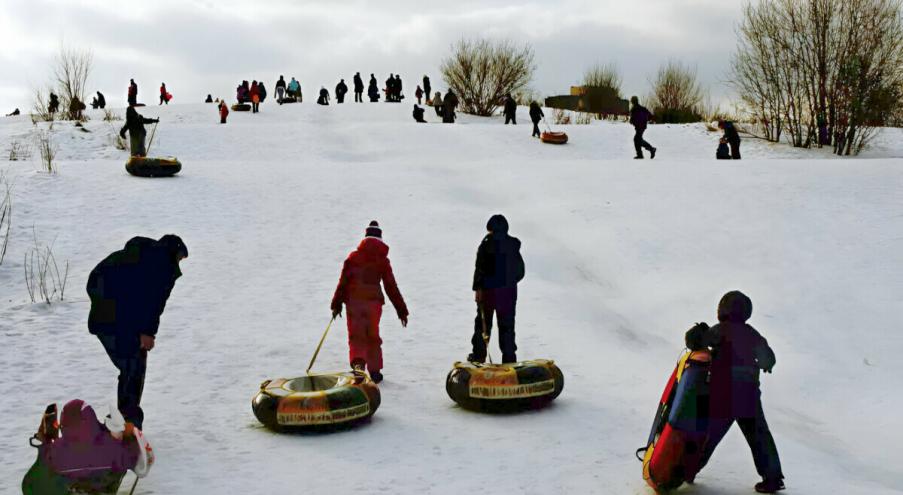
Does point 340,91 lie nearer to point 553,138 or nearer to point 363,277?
point 553,138


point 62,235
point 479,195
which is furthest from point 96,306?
point 479,195

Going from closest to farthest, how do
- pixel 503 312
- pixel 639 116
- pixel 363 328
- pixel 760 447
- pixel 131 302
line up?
pixel 760 447, pixel 131 302, pixel 363 328, pixel 503 312, pixel 639 116

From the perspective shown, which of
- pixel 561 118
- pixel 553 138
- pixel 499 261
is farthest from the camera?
pixel 561 118

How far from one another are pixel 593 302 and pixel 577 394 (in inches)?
179

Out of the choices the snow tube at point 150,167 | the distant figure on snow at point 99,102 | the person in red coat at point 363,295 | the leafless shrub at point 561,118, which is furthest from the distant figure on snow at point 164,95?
the person in red coat at point 363,295

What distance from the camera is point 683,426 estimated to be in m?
5.22

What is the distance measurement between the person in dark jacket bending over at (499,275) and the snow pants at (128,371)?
146 inches

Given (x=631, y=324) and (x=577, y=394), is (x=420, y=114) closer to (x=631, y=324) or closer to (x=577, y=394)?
(x=631, y=324)

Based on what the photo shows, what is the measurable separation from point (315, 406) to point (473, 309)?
549cm

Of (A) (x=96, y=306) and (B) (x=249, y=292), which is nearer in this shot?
(A) (x=96, y=306)

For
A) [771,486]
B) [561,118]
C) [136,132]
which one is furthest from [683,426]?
[561,118]

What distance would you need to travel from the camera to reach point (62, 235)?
1462 centimetres

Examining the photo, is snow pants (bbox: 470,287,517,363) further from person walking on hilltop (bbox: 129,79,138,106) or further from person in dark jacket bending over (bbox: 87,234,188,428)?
person walking on hilltop (bbox: 129,79,138,106)

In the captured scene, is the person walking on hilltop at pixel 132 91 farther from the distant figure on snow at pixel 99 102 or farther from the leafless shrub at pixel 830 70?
the leafless shrub at pixel 830 70
